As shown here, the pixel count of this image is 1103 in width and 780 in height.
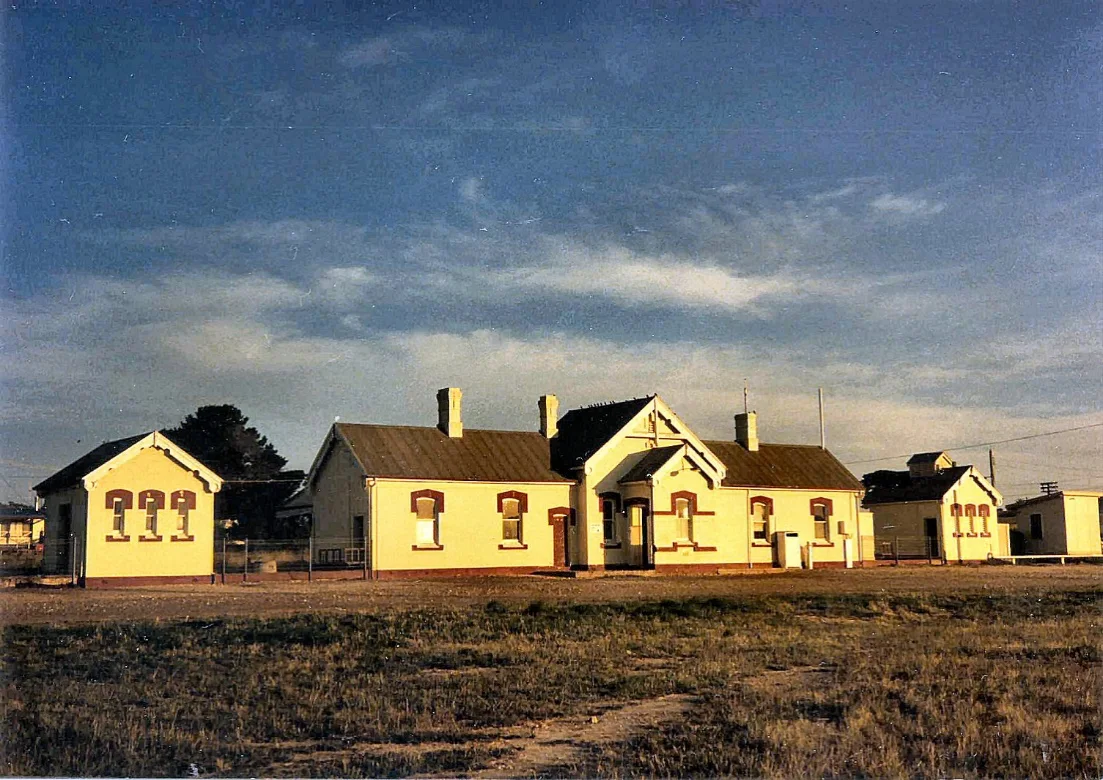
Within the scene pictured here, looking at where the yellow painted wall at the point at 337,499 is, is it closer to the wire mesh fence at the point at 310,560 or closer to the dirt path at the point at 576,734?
the wire mesh fence at the point at 310,560

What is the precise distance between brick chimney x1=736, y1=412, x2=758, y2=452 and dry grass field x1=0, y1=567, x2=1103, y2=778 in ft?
78.8

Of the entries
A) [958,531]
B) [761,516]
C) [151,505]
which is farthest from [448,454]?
[958,531]

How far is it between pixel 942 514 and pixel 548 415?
1931 centimetres

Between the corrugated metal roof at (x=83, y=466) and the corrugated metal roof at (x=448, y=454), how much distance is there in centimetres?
701

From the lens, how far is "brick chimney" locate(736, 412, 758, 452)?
46.5 metres

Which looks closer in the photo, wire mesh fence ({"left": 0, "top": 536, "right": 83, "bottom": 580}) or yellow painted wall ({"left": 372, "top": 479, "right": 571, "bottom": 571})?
wire mesh fence ({"left": 0, "top": 536, "right": 83, "bottom": 580})

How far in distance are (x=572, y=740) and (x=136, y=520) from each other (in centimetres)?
2476

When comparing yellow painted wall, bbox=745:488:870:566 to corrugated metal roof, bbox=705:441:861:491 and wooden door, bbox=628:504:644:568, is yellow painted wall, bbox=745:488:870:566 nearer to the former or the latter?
corrugated metal roof, bbox=705:441:861:491

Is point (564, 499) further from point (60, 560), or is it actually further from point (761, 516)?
point (60, 560)

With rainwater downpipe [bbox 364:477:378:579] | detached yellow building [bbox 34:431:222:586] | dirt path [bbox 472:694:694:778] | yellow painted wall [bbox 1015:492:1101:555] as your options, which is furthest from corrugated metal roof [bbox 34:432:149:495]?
yellow painted wall [bbox 1015:492:1101:555]

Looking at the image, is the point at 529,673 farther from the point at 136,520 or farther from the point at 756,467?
the point at 756,467

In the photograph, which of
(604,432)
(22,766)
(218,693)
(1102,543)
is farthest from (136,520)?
(1102,543)

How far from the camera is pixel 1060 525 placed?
55.0m

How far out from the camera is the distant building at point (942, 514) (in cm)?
4966
